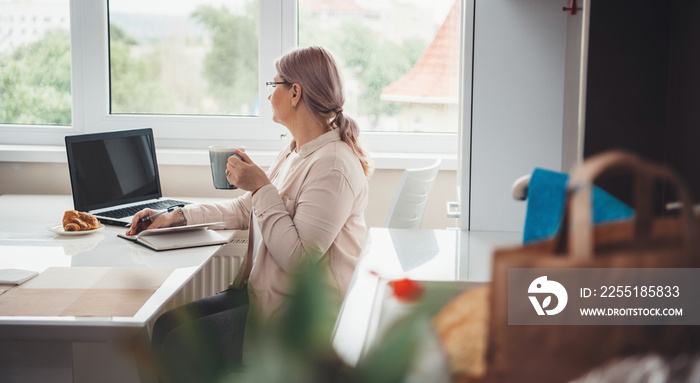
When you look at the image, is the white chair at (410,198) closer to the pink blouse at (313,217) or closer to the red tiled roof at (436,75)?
the pink blouse at (313,217)

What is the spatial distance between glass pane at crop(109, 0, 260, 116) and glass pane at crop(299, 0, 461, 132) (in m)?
0.26

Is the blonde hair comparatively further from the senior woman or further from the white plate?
the white plate

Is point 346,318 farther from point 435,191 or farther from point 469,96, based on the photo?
point 435,191

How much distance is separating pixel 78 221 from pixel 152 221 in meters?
0.19

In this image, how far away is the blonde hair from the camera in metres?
1.63

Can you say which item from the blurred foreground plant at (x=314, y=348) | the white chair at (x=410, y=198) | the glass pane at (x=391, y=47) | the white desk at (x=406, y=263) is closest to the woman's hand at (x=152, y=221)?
the white chair at (x=410, y=198)

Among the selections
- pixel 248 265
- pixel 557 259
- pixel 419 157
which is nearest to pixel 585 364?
pixel 557 259

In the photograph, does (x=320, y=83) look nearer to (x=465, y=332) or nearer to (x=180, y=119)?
(x=180, y=119)

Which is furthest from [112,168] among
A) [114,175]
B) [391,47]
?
[391,47]

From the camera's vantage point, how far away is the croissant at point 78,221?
68.4 inches

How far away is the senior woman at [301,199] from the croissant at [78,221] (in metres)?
0.14

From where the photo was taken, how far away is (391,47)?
8.25 ft

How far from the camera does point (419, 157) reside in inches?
95.0

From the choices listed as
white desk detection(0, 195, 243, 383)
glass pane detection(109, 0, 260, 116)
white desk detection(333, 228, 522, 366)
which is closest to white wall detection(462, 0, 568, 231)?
white desk detection(333, 228, 522, 366)
